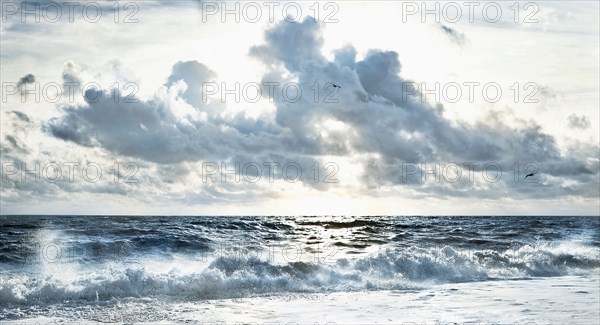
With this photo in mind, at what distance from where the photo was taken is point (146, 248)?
28.7m

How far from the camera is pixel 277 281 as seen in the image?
21281 millimetres

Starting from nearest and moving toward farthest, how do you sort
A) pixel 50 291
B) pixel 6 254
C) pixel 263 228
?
pixel 50 291, pixel 6 254, pixel 263 228

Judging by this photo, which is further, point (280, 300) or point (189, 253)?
point (189, 253)

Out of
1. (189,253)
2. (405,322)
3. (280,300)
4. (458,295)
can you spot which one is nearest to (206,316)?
(280,300)

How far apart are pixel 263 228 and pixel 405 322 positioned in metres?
27.3

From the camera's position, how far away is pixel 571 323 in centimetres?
1455

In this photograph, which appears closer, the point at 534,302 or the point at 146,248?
the point at 534,302

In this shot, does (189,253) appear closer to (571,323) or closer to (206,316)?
(206,316)

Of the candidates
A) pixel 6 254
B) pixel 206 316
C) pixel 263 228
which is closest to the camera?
pixel 206 316

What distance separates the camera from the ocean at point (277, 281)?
15844 mm

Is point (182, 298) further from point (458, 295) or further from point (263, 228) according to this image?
point (263, 228)

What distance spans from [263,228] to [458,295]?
23545mm

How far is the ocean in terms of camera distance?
A: 15.8 m

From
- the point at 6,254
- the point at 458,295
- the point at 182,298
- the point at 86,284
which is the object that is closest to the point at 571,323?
the point at 458,295
